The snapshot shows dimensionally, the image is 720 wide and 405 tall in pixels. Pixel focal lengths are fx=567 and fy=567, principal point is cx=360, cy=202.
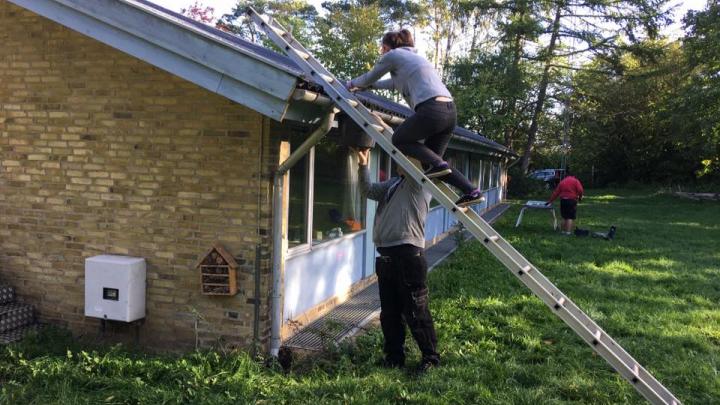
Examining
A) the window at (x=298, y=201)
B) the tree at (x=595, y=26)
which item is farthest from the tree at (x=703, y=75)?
the window at (x=298, y=201)

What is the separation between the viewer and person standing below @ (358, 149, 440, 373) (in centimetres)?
464

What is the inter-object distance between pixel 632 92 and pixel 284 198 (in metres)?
37.0

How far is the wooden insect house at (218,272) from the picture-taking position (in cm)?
507

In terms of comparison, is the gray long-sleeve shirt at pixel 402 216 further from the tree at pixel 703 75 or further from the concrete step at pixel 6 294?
the tree at pixel 703 75

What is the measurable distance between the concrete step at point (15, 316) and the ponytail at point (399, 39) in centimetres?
442

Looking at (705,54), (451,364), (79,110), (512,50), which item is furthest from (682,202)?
(79,110)

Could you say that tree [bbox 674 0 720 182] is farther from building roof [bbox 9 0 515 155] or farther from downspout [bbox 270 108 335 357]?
building roof [bbox 9 0 515 155]

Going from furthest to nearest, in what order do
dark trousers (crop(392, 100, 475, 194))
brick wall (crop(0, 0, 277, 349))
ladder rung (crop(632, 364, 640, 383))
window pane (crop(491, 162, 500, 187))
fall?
window pane (crop(491, 162, 500, 187)) → brick wall (crop(0, 0, 277, 349)) → dark trousers (crop(392, 100, 475, 194)) → ladder rung (crop(632, 364, 640, 383))

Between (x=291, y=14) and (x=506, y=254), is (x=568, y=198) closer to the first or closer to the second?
(x=506, y=254)

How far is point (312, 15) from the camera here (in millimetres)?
42469

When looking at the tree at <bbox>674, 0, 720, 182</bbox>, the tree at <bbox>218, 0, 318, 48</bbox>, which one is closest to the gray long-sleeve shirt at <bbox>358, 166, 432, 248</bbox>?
the tree at <bbox>674, 0, 720, 182</bbox>

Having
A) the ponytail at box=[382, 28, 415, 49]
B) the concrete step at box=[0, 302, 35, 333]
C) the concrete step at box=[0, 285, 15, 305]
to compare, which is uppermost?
the ponytail at box=[382, 28, 415, 49]

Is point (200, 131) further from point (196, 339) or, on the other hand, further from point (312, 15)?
point (312, 15)

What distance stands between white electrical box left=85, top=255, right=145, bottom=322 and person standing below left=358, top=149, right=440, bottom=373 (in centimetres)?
229
